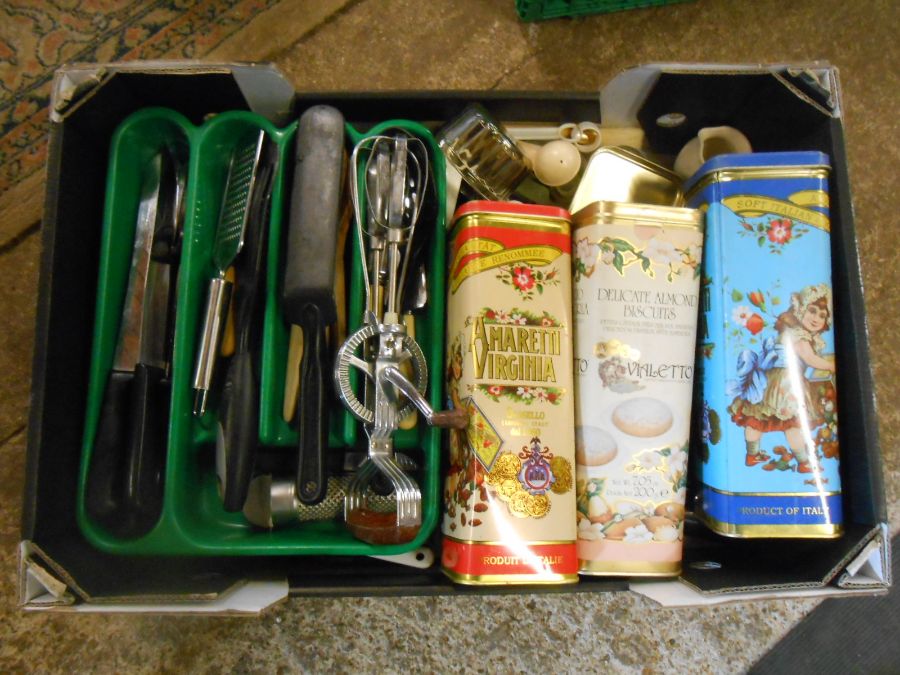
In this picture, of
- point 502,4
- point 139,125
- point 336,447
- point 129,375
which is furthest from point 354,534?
point 502,4

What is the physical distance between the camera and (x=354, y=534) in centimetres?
55

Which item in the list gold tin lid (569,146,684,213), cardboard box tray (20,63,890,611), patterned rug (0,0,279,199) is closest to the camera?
cardboard box tray (20,63,890,611)

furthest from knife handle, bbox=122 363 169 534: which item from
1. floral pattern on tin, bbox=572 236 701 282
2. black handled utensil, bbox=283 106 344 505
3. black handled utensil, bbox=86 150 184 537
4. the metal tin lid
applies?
the metal tin lid

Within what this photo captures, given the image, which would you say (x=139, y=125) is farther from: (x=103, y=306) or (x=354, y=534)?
(x=354, y=534)

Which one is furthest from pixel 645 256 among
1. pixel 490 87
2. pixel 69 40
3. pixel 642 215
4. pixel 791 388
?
pixel 69 40

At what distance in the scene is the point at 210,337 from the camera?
1.78 ft

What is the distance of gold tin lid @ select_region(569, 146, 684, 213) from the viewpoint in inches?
24.5

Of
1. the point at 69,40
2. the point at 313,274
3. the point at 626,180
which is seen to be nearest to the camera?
the point at 313,274

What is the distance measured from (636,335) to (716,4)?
501 millimetres

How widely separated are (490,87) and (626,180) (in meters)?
0.25

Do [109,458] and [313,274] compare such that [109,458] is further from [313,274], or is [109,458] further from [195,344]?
[313,274]

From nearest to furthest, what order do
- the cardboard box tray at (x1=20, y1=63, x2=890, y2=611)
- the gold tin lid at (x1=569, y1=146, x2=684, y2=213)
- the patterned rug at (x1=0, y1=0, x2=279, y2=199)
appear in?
the cardboard box tray at (x1=20, y1=63, x2=890, y2=611)
the gold tin lid at (x1=569, y1=146, x2=684, y2=213)
the patterned rug at (x1=0, y1=0, x2=279, y2=199)

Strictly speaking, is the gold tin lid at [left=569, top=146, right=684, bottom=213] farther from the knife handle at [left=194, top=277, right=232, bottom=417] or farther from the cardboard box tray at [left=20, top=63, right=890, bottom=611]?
the knife handle at [left=194, top=277, right=232, bottom=417]

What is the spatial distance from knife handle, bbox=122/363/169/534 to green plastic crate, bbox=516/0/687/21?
549 millimetres
